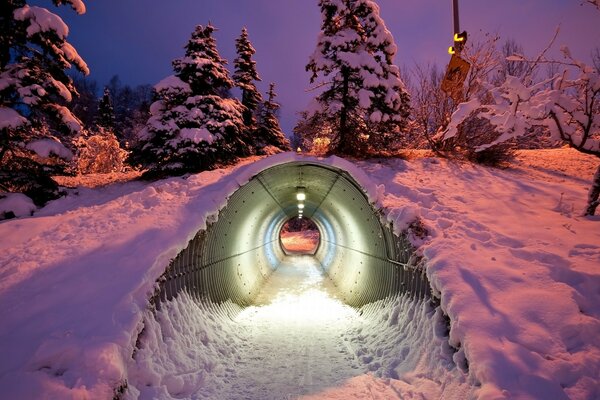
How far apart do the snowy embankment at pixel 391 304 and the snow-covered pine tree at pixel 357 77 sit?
18.0 ft

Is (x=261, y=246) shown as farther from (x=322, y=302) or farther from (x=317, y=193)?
(x=322, y=302)

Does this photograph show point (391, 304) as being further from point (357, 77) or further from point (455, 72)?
point (357, 77)

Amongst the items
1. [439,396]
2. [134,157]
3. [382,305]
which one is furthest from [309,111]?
[439,396]

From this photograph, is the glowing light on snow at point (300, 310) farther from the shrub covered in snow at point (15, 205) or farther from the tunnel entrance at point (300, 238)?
the tunnel entrance at point (300, 238)

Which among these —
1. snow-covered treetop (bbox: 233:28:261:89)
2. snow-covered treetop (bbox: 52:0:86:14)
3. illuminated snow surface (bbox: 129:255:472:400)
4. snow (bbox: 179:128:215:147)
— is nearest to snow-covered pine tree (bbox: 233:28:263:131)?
snow-covered treetop (bbox: 233:28:261:89)

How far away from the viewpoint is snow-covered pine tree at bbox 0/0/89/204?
8172 millimetres

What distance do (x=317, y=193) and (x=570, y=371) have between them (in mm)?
9582

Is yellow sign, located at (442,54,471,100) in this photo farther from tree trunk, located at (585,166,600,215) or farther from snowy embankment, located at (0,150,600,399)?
tree trunk, located at (585,166,600,215)

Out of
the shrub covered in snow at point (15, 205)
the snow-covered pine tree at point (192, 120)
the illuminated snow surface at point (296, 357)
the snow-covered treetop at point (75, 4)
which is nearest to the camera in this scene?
the illuminated snow surface at point (296, 357)

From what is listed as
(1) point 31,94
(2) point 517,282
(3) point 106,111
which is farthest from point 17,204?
(3) point 106,111

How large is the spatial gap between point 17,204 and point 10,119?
1.96 meters

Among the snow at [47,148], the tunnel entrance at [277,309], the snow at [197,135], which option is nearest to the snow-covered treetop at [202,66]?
the snow at [197,135]

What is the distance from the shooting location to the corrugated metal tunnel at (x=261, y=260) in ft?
21.1

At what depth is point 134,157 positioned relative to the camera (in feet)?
42.0
